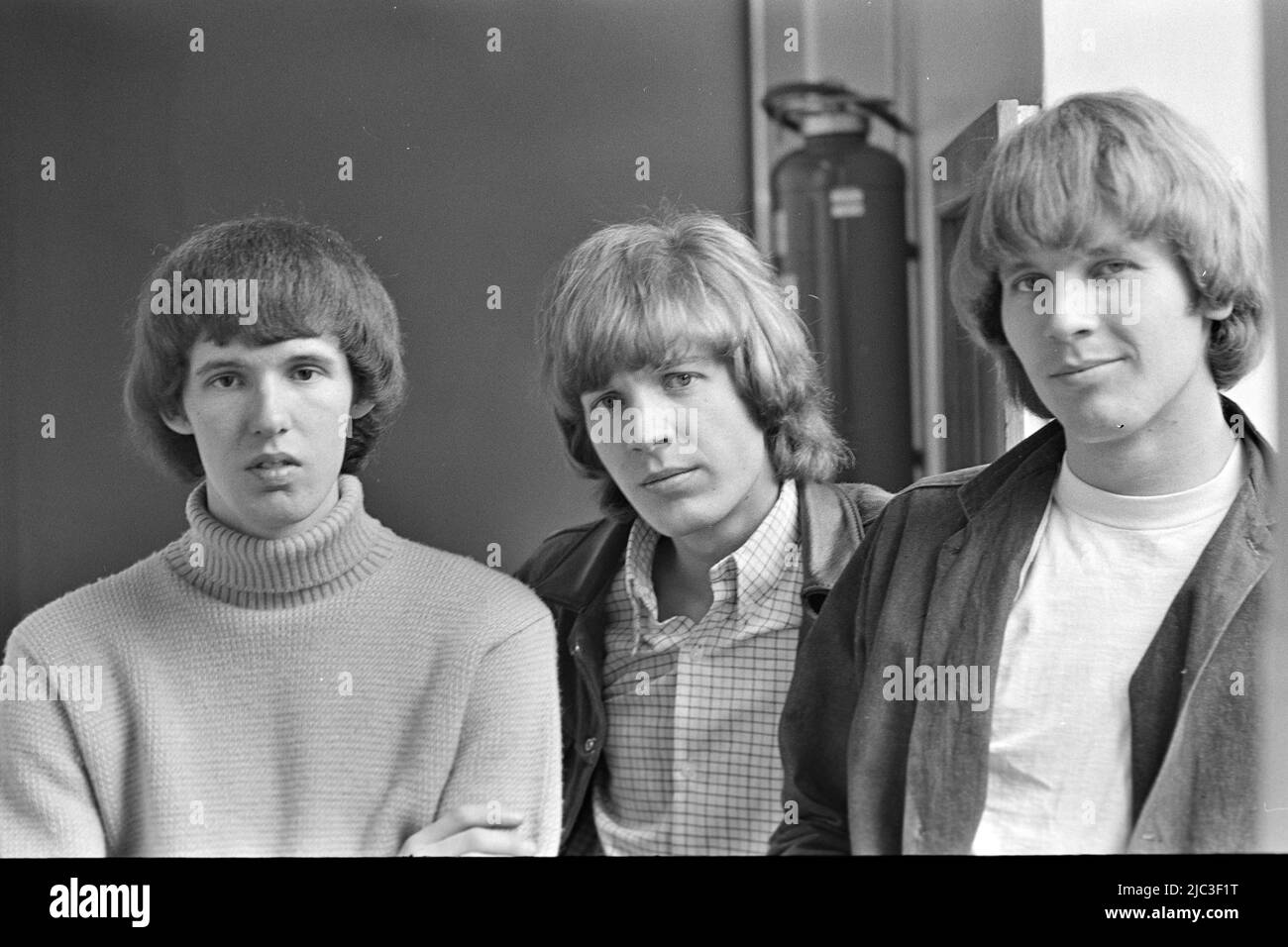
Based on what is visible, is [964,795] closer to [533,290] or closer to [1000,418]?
[1000,418]

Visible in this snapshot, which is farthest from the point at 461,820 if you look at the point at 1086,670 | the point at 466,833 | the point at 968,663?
the point at 1086,670

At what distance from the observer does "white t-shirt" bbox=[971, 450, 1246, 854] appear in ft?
6.78

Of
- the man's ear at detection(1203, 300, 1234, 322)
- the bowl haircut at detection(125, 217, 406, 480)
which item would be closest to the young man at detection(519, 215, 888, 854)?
the bowl haircut at detection(125, 217, 406, 480)

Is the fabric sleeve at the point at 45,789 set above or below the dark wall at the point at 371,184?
below

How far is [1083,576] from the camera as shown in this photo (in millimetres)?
2104

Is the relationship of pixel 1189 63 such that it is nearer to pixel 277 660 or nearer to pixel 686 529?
pixel 686 529

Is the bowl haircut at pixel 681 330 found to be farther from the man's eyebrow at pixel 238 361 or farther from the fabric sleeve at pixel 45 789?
the fabric sleeve at pixel 45 789

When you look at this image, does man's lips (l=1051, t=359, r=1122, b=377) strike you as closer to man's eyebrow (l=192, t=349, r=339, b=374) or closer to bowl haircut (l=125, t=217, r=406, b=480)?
bowl haircut (l=125, t=217, r=406, b=480)

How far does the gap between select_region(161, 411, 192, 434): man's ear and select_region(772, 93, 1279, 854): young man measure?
100 centimetres

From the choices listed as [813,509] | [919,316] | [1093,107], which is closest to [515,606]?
[813,509]

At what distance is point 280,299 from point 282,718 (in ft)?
2.06

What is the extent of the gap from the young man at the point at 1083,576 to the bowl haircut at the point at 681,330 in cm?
24

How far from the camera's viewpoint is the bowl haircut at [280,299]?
215 centimetres

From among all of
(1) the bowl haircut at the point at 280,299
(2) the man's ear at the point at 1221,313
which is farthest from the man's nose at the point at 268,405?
(2) the man's ear at the point at 1221,313
